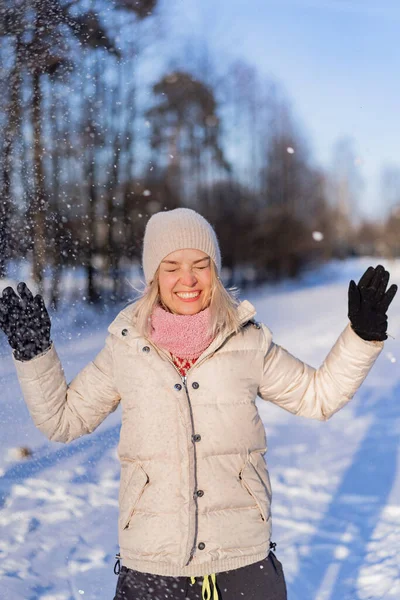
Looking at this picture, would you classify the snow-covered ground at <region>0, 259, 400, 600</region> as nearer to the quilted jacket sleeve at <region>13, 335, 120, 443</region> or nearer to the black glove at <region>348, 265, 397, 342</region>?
the quilted jacket sleeve at <region>13, 335, 120, 443</region>

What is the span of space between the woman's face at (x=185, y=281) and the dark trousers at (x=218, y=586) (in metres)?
0.58

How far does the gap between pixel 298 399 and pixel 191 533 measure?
1.34 ft

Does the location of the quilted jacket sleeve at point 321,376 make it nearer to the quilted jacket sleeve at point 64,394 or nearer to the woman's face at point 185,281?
the woman's face at point 185,281

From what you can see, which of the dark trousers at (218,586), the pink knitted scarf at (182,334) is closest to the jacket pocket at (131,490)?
the dark trousers at (218,586)

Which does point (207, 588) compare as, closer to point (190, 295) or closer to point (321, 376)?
point (321, 376)

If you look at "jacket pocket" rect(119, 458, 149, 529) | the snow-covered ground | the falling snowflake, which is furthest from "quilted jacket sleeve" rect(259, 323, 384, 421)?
the falling snowflake

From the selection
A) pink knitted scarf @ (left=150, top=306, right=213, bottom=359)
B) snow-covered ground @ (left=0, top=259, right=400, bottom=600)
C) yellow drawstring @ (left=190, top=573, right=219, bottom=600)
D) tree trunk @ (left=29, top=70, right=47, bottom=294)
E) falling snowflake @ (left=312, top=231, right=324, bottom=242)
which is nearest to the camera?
yellow drawstring @ (left=190, top=573, right=219, bottom=600)

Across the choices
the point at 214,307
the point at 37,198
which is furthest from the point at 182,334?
the point at 37,198

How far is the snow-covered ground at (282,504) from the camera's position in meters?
3.03

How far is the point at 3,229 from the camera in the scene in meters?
5.72

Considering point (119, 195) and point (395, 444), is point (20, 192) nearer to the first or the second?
point (395, 444)

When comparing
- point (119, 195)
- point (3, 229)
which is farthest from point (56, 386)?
point (119, 195)

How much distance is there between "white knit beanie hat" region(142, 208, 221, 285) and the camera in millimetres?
1771

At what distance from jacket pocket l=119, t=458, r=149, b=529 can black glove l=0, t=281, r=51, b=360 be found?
336 millimetres
